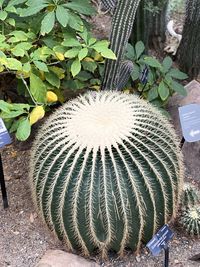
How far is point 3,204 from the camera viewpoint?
91.4 inches

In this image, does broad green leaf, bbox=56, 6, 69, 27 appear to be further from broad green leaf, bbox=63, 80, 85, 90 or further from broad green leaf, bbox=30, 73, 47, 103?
broad green leaf, bbox=63, 80, 85, 90

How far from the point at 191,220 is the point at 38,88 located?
0.87 metres

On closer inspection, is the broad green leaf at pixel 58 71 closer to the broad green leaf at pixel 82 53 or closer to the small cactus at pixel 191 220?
the broad green leaf at pixel 82 53

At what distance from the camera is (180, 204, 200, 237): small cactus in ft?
7.07

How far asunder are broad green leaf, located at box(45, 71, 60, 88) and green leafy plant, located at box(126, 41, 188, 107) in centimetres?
43

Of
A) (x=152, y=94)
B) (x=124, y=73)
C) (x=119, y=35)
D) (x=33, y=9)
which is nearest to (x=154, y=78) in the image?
(x=152, y=94)

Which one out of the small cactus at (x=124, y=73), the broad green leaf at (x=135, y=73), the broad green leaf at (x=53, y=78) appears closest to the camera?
the broad green leaf at (x=53, y=78)

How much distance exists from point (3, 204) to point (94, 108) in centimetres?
67

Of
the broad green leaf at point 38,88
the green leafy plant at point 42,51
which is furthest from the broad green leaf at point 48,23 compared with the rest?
the broad green leaf at point 38,88

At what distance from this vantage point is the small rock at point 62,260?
1.97m

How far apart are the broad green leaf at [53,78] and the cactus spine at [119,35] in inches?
9.7

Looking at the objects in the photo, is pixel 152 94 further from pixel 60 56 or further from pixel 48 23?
pixel 48 23

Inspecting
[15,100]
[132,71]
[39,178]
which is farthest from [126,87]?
[39,178]

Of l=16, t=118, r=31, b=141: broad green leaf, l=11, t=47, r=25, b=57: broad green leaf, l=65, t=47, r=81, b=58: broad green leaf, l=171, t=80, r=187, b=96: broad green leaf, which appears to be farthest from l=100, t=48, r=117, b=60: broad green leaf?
l=171, t=80, r=187, b=96: broad green leaf
